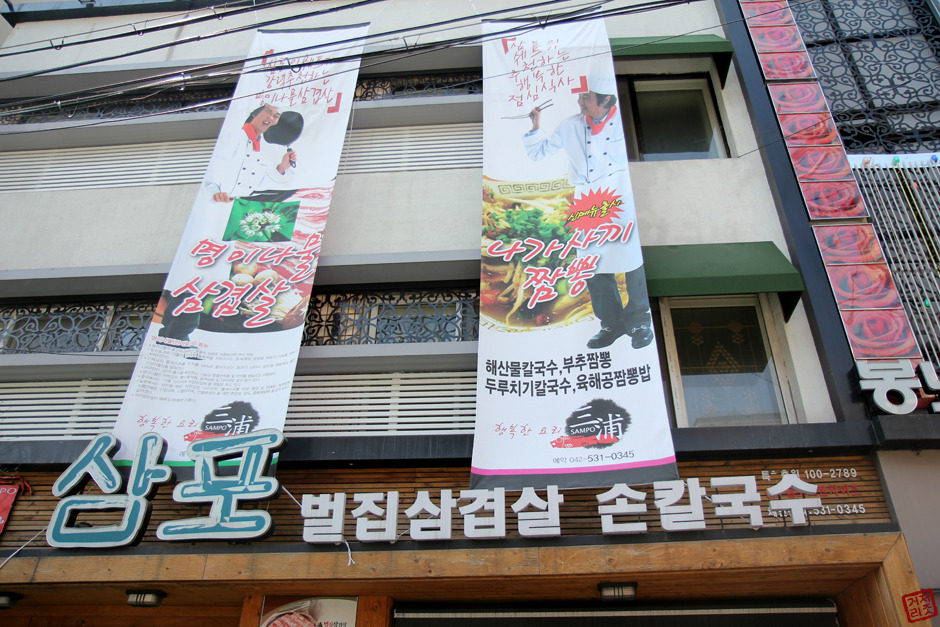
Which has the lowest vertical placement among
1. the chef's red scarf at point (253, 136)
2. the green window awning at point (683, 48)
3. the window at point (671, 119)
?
the chef's red scarf at point (253, 136)

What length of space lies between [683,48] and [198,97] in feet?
25.4

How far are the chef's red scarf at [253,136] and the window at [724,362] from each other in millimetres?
5691

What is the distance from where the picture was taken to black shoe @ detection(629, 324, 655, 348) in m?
6.33

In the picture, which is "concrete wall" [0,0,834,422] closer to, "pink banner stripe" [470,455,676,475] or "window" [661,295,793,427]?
"window" [661,295,793,427]

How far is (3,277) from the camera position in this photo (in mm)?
8688

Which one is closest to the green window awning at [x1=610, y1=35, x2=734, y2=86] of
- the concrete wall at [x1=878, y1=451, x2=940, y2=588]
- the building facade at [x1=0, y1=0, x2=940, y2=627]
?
the building facade at [x1=0, y1=0, x2=940, y2=627]

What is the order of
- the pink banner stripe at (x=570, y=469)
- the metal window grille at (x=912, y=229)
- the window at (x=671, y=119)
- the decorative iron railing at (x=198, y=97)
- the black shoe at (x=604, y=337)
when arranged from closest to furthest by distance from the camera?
1. the pink banner stripe at (x=570, y=469)
2. the black shoe at (x=604, y=337)
3. the metal window grille at (x=912, y=229)
4. the window at (x=671, y=119)
5. the decorative iron railing at (x=198, y=97)

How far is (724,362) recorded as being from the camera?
773 centimetres

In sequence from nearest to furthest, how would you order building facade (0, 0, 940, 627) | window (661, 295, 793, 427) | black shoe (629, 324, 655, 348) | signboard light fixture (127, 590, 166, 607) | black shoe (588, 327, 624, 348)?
building facade (0, 0, 940, 627), black shoe (629, 324, 655, 348), black shoe (588, 327, 624, 348), signboard light fixture (127, 590, 166, 607), window (661, 295, 793, 427)

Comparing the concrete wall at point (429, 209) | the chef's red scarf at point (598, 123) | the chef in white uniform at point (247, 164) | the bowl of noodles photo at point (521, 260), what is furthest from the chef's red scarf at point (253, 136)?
the chef's red scarf at point (598, 123)

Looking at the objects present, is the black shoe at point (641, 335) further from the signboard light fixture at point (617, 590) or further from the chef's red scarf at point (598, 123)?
the chef's red scarf at point (598, 123)

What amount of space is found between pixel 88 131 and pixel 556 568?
9.38 meters

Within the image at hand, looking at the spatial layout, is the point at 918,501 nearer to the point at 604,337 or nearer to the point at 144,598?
the point at 604,337

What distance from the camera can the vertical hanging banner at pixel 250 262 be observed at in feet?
21.7
